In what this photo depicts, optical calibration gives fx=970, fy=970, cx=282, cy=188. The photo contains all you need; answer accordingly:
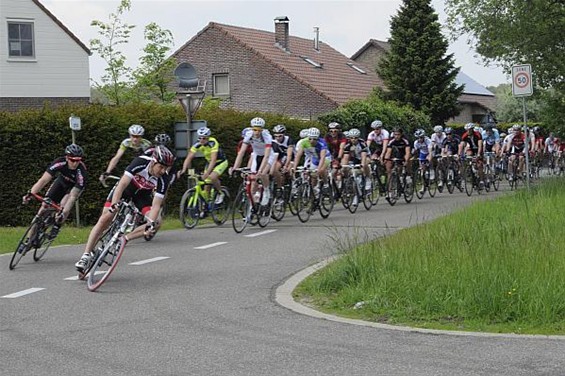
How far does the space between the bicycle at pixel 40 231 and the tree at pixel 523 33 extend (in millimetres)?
16174

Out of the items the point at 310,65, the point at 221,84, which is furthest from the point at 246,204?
the point at 310,65

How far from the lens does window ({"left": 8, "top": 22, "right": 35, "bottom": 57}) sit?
126 feet

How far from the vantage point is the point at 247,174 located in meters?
17.3

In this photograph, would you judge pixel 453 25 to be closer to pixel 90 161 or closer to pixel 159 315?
pixel 90 161

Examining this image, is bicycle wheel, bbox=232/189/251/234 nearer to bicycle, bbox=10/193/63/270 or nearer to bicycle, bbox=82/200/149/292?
bicycle, bbox=10/193/63/270

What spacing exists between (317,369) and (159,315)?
276 cm

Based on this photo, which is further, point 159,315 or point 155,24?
point 155,24

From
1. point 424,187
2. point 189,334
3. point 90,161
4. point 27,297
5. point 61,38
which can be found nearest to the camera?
point 189,334

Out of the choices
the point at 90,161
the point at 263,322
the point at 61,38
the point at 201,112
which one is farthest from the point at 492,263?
the point at 61,38

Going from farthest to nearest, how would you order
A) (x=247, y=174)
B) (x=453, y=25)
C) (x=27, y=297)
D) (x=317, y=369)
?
(x=453, y=25) < (x=247, y=174) < (x=27, y=297) < (x=317, y=369)

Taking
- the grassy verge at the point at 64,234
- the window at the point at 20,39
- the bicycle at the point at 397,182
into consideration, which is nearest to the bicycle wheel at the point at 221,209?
the grassy verge at the point at 64,234

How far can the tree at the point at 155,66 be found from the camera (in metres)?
43.9

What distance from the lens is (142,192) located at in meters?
12.2

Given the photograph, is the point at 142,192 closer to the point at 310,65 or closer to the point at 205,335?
the point at 205,335
